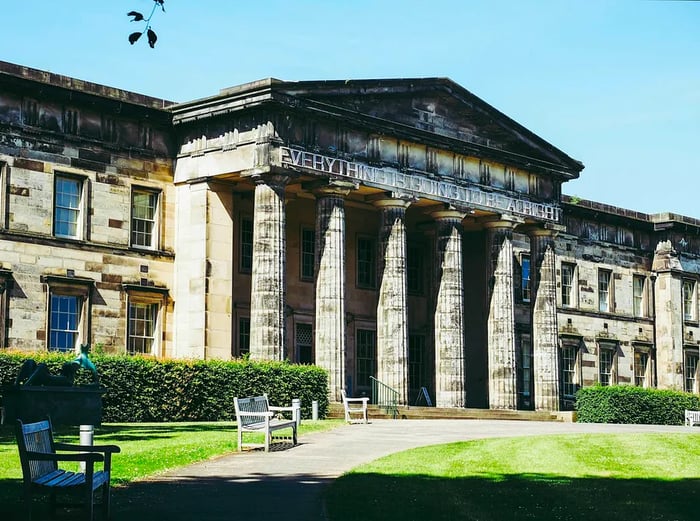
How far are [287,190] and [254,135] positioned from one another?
392 cm

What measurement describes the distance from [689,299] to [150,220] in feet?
109

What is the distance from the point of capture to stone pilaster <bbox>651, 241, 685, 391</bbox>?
60188 mm

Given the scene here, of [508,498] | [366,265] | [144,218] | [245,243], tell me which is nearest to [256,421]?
[508,498]

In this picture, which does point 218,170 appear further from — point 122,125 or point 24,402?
point 24,402

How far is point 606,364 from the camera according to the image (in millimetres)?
57969

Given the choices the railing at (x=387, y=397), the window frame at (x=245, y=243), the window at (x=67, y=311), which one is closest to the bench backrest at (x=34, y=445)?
the window at (x=67, y=311)

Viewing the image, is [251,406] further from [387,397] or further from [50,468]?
[387,397]

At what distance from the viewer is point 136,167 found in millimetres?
39156

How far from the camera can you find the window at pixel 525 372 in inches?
2056

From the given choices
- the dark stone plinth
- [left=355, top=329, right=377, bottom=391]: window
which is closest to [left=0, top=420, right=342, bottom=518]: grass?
the dark stone plinth

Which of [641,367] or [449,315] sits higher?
[449,315]

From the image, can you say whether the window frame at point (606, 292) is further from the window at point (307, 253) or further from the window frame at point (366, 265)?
the window at point (307, 253)

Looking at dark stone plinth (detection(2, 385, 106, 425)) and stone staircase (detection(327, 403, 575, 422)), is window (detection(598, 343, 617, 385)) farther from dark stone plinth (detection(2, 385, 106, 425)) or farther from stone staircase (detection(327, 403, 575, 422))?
dark stone plinth (detection(2, 385, 106, 425))

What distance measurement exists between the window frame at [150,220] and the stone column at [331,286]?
5296mm
